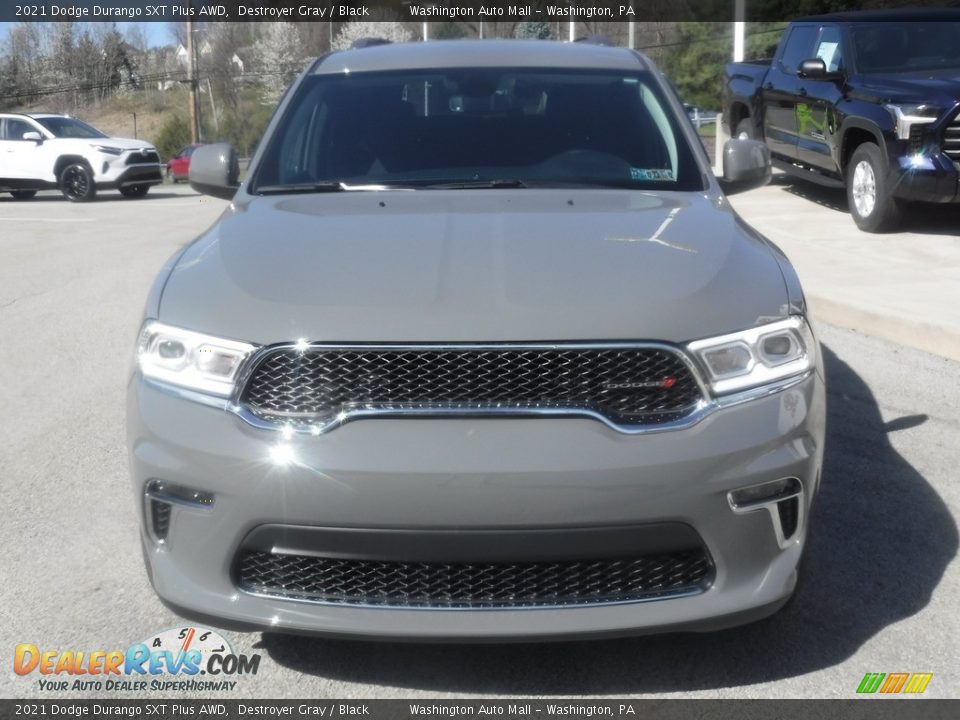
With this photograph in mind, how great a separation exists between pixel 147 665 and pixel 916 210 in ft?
33.8

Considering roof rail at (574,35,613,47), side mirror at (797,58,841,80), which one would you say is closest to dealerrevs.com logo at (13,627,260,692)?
roof rail at (574,35,613,47)

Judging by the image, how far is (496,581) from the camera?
9.64ft

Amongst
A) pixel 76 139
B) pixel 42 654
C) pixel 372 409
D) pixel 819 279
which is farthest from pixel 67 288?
pixel 76 139

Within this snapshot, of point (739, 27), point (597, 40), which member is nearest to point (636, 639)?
point (597, 40)

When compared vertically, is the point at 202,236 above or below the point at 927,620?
above

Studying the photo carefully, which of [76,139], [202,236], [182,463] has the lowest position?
[76,139]

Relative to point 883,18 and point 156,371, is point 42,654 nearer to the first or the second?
point 156,371

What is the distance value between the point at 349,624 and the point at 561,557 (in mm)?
545

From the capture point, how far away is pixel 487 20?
53.6 meters

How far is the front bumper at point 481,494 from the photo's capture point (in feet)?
9.19

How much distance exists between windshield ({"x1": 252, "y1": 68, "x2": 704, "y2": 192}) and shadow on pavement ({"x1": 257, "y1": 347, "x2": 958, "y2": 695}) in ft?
4.78

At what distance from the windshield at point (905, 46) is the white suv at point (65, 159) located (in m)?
15.5

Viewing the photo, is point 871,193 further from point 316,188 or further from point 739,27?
point 739,27

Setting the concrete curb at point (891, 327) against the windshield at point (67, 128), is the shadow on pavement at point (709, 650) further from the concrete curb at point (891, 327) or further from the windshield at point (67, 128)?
the windshield at point (67, 128)
